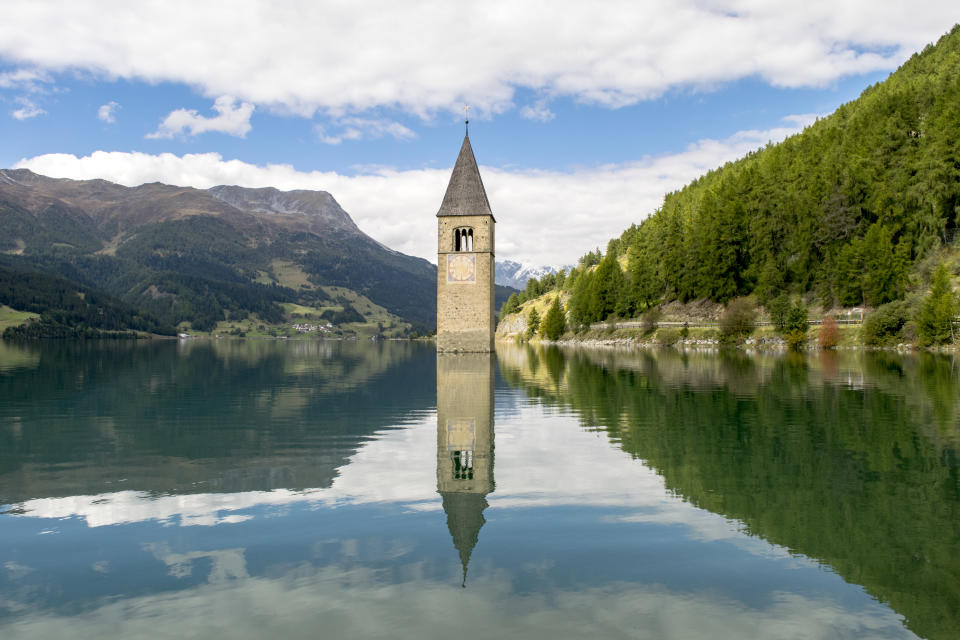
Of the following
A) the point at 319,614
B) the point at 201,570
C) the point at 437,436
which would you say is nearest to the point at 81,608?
the point at 201,570

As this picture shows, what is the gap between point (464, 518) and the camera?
999 centimetres

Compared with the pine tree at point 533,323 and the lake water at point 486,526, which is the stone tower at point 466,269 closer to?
the lake water at point 486,526

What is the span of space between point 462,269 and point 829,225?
1871 inches

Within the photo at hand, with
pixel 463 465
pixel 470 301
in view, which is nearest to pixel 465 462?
pixel 463 465

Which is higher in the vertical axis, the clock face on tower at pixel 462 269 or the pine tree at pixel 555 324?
the clock face on tower at pixel 462 269

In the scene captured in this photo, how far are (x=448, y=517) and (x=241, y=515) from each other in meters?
3.18

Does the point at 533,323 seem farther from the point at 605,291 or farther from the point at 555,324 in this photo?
the point at 605,291

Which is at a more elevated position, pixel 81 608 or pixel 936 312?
pixel 936 312

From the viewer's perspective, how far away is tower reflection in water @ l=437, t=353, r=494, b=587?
960 centimetres

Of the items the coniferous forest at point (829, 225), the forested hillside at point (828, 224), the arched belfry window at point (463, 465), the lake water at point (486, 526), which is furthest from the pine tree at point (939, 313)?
the arched belfry window at point (463, 465)

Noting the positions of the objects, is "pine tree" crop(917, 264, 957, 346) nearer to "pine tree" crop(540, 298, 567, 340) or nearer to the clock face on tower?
the clock face on tower

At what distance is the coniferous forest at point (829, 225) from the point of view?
74812mm

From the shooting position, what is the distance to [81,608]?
672 centimetres

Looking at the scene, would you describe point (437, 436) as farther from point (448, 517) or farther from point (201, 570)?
point (201, 570)
